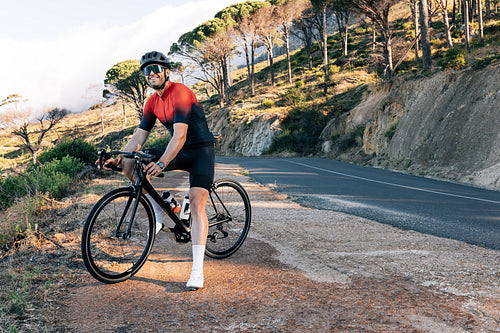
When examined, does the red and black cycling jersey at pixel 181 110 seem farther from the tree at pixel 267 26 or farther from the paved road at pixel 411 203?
the tree at pixel 267 26

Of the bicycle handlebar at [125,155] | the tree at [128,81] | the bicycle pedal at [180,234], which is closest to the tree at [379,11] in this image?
the bicycle pedal at [180,234]

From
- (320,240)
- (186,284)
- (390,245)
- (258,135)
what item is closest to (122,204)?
(186,284)

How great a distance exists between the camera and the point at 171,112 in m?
3.33

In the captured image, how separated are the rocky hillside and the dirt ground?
30.7 feet

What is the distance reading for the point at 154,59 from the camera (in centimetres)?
329

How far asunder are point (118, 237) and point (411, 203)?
6373 millimetres

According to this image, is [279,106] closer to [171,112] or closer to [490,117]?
[490,117]

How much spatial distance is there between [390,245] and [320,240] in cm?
80

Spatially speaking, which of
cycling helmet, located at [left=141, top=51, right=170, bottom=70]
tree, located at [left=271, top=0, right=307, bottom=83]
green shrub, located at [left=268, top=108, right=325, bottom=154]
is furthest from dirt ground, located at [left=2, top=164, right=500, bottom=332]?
tree, located at [left=271, top=0, right=307, bottom=83]

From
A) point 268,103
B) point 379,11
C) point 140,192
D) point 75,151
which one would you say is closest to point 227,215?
point 140,192

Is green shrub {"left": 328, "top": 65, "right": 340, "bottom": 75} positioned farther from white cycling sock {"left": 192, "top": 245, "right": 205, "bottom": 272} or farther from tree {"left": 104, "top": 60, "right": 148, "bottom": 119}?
white cycling sock {"left": 192, "top": 245, "right": 205, "bottom": 272}

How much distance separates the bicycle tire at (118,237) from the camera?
3158 mm

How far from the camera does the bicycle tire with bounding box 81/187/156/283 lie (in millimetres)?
3158

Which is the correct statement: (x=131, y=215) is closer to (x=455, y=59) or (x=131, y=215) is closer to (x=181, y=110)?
(x=181, y=110)
